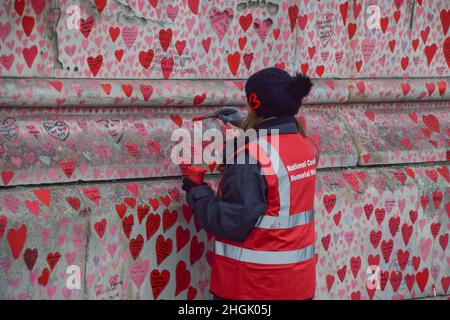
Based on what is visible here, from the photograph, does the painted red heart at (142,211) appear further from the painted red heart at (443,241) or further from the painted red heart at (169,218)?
the painted red heart at (443,241)

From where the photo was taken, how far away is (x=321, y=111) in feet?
20.4

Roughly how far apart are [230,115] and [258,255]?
2.89 ft

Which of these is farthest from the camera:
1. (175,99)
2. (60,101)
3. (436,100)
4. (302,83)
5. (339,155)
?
(436,100)

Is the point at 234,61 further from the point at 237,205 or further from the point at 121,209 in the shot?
the point at 237,205

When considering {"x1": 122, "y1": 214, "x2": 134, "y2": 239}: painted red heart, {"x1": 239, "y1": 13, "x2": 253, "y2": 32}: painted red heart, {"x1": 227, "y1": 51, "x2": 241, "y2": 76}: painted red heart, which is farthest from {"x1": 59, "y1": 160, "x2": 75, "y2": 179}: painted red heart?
{"x1": 239, "y1": 13, "x2": 253, "y2": 32}: painted red heart

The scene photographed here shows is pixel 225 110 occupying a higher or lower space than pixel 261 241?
higher

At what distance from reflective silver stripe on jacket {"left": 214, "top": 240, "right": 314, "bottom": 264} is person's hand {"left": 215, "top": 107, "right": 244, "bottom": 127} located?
2.39 ft

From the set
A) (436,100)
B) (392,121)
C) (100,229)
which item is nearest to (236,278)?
(100,229)

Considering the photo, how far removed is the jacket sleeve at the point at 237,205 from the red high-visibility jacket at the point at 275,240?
0.06 m

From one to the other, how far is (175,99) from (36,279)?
127 centimetres

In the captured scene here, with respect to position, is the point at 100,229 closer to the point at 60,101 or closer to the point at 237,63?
the point at 60,101

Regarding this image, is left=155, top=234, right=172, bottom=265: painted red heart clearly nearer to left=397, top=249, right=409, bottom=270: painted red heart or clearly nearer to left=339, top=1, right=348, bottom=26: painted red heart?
left=397, top=249, right=409, bottom=270: painted red heart

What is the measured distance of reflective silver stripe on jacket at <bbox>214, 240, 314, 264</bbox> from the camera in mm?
4777

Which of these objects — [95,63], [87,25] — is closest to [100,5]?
[87,25]
